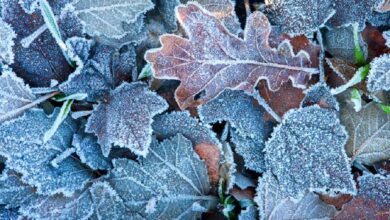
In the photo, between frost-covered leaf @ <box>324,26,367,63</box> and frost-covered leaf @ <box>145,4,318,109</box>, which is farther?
frost-covered leaf @ <box>324,26,367,63</box>

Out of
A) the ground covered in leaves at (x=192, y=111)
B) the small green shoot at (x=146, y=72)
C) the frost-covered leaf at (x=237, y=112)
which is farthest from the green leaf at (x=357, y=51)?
the small green shoot at (x=146, y=72)

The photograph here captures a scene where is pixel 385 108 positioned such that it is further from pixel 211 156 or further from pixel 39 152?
pixel 39 152

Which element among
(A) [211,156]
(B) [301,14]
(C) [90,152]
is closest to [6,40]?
(C) [90,152]

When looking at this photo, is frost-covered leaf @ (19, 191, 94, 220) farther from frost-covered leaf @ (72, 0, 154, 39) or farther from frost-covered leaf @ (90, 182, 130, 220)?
frost-covered leaf @ (72, 0, 154, 39)

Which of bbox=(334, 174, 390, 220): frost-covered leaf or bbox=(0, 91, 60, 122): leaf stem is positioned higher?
bbox=(0, 91, 60, 122): leaf stem

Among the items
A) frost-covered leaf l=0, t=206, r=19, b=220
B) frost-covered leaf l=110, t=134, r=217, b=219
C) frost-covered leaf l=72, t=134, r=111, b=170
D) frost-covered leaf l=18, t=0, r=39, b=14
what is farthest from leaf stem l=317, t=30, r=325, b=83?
frost-covered leaf l=0, t=206, r=19, b=220

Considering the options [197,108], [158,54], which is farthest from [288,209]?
[158,54]
